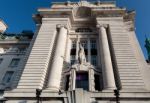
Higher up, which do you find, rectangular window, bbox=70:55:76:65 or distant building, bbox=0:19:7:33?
distant building, bbox=0:19:7:33

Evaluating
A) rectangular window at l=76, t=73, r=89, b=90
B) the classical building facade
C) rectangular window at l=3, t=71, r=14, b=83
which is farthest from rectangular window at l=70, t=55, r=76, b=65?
rectangular window at l=3, t=71, r=14, b=83

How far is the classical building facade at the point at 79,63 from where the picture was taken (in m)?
25.2

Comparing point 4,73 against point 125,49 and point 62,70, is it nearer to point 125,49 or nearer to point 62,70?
point 62,70

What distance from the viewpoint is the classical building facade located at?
992 inches

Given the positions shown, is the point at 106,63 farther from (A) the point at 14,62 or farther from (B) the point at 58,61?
(A) the point at 14,62

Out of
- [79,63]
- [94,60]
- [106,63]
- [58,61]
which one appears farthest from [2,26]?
[106,63]

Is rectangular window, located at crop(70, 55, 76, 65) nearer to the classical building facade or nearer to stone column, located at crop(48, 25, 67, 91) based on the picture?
the classical building facade

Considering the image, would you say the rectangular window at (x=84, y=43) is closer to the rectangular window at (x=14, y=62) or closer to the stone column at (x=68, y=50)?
the stone column at (x=68, y=50)

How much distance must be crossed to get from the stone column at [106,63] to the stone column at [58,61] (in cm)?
578

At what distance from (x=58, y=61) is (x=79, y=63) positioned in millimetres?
3015

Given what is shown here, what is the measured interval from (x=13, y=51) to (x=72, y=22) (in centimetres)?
1238

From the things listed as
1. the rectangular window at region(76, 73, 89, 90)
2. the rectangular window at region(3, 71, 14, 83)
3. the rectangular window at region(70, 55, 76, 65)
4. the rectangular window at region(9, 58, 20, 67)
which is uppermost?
the rectangular window at region(9, 58, 20, 67)

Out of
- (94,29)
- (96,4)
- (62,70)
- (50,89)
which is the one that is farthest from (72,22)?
(50,89)

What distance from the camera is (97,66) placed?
108ft
